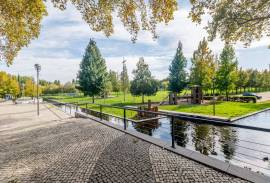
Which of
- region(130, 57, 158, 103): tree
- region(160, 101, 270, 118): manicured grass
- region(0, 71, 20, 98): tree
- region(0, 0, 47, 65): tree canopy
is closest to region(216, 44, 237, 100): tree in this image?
region(160, 101, 270, 118): manicured grass

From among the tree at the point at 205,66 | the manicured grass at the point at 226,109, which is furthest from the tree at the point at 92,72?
the tree at the point at 205,66

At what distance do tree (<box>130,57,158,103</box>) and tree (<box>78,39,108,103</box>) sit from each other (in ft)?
23.2

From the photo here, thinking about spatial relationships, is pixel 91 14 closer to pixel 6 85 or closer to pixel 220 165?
pixel 220 165

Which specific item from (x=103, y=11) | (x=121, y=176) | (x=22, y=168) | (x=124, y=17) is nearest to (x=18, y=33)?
(x=103, y=11)

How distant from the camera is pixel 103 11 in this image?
595 cm

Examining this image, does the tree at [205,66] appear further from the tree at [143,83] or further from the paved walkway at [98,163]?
the paved walkway at [98,163]

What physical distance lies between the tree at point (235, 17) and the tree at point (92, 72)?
82.5 feet

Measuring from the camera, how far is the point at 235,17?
9641 mm

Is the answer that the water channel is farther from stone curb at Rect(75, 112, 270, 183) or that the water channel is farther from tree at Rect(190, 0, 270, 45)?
tree at Rect(190, 0, 270, 45)

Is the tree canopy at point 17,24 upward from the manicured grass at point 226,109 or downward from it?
upward

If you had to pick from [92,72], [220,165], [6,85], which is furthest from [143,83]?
[6,85]

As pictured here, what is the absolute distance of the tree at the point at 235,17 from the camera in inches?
356

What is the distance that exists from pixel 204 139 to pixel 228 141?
1.34m

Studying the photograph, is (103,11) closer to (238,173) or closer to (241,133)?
(238,173)
